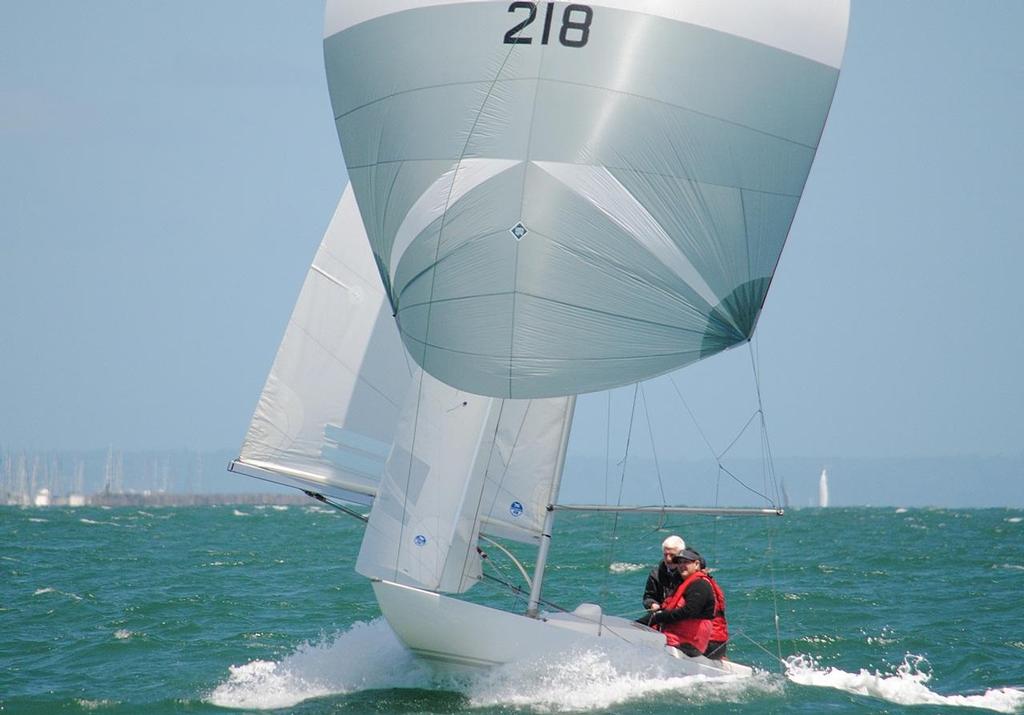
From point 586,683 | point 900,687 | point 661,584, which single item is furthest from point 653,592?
point 900,687

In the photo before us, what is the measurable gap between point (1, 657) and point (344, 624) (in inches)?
152

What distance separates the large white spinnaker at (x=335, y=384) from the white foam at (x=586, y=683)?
3.43 meters

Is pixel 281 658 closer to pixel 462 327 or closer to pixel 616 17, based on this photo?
pixel 462 327

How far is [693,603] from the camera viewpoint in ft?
38.8

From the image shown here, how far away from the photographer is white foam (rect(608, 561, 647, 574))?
23.6 metres

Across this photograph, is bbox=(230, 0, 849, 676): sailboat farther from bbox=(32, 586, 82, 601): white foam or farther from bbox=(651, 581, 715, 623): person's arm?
bbox=(32, 586, 82, 601): white foam

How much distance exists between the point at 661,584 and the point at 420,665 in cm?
225

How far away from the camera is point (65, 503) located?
135 meters

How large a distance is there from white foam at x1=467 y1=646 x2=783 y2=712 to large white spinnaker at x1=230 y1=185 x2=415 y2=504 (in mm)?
3429

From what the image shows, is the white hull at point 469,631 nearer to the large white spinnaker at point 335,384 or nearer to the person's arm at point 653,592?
the person's arm at point 653,592

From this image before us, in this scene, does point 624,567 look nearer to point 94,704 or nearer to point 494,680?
point 494,680

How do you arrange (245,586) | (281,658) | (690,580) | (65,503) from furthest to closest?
(65,503), (245,586), (281,658), (690,580)

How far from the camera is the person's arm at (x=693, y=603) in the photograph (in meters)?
11.8


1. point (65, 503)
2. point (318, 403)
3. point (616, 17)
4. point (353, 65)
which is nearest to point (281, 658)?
point (318, 403)
